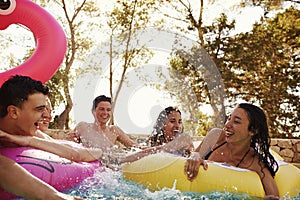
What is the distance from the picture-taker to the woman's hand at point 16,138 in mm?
2443

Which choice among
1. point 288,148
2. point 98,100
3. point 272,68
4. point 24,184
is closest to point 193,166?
point 24,184

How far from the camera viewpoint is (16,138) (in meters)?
2.54

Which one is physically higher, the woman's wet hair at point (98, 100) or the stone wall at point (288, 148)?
the woman's wet hair at point (98, 100)

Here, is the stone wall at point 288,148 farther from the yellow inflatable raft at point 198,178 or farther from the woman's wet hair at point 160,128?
the yellow inflatable raft at point 198,178

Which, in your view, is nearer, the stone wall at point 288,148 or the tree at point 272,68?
the stone wall at point 288,148

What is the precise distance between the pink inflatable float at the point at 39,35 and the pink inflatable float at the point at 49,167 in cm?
206

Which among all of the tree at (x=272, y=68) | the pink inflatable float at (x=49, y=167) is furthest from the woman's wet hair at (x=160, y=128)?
the tree at (x=272, y=68)

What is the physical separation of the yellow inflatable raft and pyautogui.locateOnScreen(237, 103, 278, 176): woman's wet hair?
177 mm

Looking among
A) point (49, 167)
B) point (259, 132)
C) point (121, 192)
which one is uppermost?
point (259, 132)

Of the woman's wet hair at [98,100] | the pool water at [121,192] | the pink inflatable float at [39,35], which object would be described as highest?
the pink inflatable float at [39,35]

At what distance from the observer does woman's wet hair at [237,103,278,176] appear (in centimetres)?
322

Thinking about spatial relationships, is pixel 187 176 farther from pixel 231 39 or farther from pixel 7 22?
pixel 231 39

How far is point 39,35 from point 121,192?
2.57 metres

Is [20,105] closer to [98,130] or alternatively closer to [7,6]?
[98,130]
